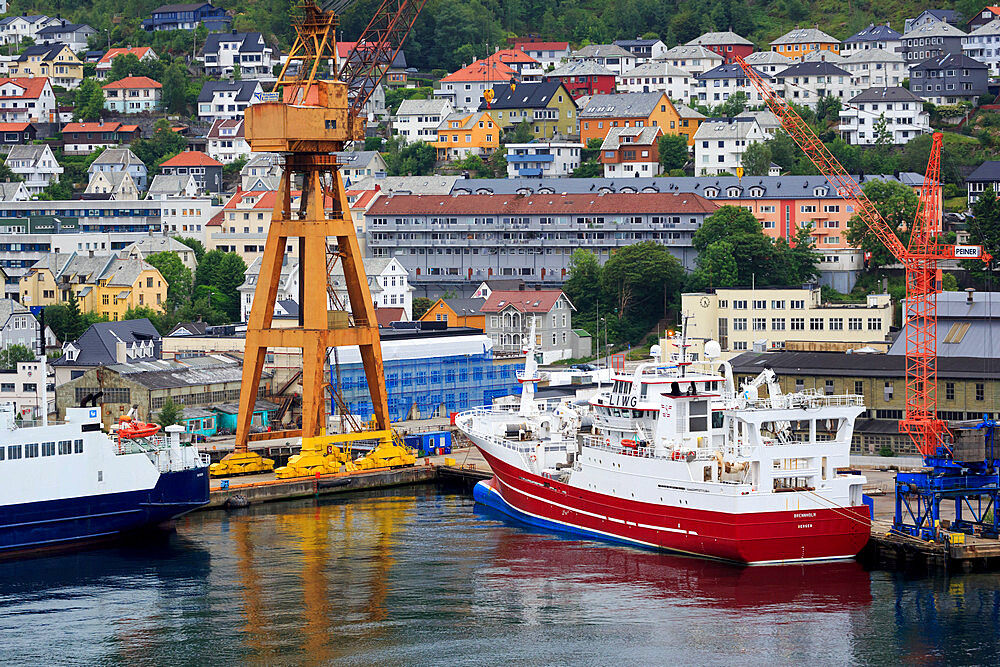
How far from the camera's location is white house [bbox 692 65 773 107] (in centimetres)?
12800

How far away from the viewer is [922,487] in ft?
159

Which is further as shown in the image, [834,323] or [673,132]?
[673,132]

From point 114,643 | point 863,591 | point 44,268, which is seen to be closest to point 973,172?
point 44,268

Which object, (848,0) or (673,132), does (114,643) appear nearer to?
(673,132)

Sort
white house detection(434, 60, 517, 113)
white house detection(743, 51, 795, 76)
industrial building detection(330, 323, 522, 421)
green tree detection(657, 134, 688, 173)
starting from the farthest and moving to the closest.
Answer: white house detection(434, 60, 517, 113) < white house detection(743, 51, 795, 76) < green tree detection(657, 134, 688, 173) < industrial building detection(330, 323, 522, 421)

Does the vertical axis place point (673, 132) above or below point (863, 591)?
above

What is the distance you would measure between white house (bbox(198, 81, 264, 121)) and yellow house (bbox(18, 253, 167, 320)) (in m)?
34.6

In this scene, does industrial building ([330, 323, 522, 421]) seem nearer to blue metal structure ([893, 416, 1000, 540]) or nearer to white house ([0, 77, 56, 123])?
blue metal structure ([893, 416, 1000, 540])

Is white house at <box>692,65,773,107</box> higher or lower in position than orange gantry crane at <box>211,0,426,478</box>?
higher

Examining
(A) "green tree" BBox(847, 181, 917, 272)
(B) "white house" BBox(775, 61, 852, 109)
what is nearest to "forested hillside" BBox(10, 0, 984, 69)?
(B) "white house" BBox(775, 61, 852, 109)

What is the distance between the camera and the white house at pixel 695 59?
13425 cm

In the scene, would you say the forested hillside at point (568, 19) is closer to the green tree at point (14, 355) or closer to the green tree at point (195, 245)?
the green tree at point (195, 245)

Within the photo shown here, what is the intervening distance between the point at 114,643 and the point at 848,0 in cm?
11411

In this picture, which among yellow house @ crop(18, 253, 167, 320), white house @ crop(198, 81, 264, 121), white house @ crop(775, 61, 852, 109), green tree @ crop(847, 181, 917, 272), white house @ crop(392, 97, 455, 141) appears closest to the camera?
green tree @ crop(847, 181, 917, 272)
